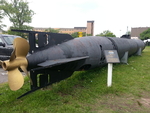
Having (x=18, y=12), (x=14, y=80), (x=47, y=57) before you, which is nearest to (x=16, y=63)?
(x=14, y=80)

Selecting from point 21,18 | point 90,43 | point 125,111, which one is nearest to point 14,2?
point 21,18

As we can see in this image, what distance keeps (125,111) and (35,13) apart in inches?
1611

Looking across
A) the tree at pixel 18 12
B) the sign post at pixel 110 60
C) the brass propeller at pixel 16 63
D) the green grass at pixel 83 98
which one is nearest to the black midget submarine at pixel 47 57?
the brass propeller at pixel 16 63

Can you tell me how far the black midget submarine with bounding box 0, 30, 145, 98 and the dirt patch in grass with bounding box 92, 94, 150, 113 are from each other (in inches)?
52.0

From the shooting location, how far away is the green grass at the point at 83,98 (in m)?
3.40

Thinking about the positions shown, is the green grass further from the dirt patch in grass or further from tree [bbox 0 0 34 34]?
tree [bbox 0 0 34 34]

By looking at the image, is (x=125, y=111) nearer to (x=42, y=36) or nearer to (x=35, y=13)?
(x=42, y=36)

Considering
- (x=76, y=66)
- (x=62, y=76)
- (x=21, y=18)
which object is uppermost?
(x=21, y=18)

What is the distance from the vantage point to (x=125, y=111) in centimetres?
333

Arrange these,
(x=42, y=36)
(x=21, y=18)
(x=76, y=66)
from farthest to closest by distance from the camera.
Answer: (x=21, y=18), (x=76, y=66), (x=42, y=36)

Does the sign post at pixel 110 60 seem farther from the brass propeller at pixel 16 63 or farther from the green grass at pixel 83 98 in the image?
the brass propeller at pixel 16 63

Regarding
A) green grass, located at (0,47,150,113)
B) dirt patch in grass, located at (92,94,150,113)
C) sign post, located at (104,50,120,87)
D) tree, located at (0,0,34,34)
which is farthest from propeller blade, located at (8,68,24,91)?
tree, located at (0,0,34,34)

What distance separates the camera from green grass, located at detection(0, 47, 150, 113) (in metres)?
3.40

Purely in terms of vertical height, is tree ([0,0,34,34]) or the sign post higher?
tree ([0,0,34,34])
